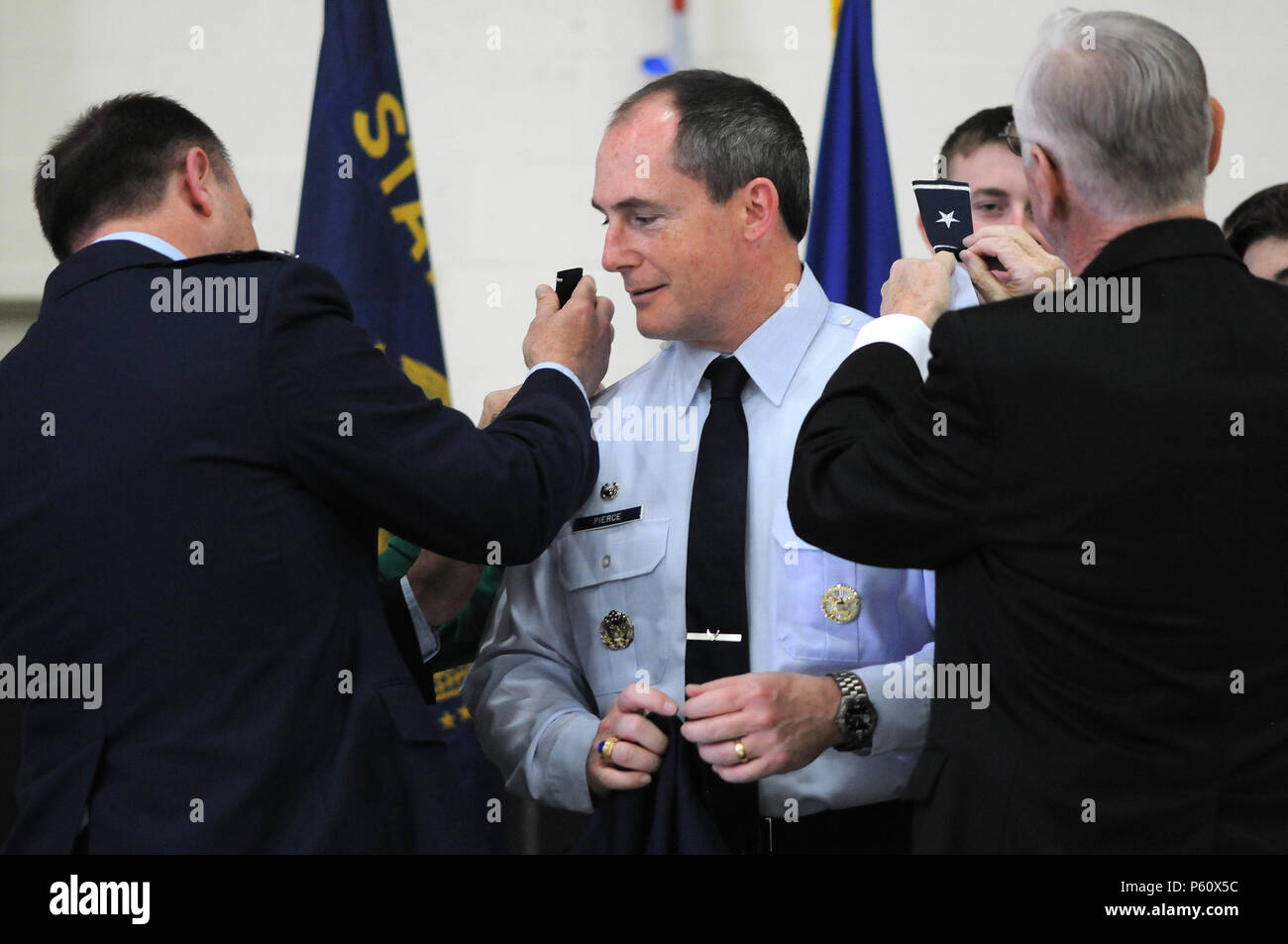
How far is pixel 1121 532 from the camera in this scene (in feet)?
4.42

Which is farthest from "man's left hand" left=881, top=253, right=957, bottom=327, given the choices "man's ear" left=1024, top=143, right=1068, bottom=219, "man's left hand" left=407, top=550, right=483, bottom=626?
"man's left hand" left=407, top=550, right=483, bottom=626

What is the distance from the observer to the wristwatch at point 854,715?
1716 millimetres

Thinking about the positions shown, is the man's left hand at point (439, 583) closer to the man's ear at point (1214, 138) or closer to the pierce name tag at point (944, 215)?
the pierce name tag at point (944, 215)

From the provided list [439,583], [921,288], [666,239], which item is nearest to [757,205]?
[666,239]

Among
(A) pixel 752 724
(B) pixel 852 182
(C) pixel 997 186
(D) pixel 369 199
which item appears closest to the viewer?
(A) pixel 752 724

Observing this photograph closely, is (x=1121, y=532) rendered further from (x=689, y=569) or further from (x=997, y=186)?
(x=997, y=186)

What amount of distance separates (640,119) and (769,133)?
0.65ft

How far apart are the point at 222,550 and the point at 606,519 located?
0.62 m

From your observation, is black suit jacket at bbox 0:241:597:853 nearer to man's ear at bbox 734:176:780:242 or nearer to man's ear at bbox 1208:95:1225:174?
man's ear at bbox 734:176:780:242

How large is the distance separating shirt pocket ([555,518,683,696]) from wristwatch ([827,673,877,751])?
27 cm

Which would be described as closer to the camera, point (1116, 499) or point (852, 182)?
point (1116, 499)

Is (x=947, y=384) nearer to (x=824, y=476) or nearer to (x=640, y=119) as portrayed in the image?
(x=824, y=476)

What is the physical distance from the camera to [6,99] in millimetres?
3883
